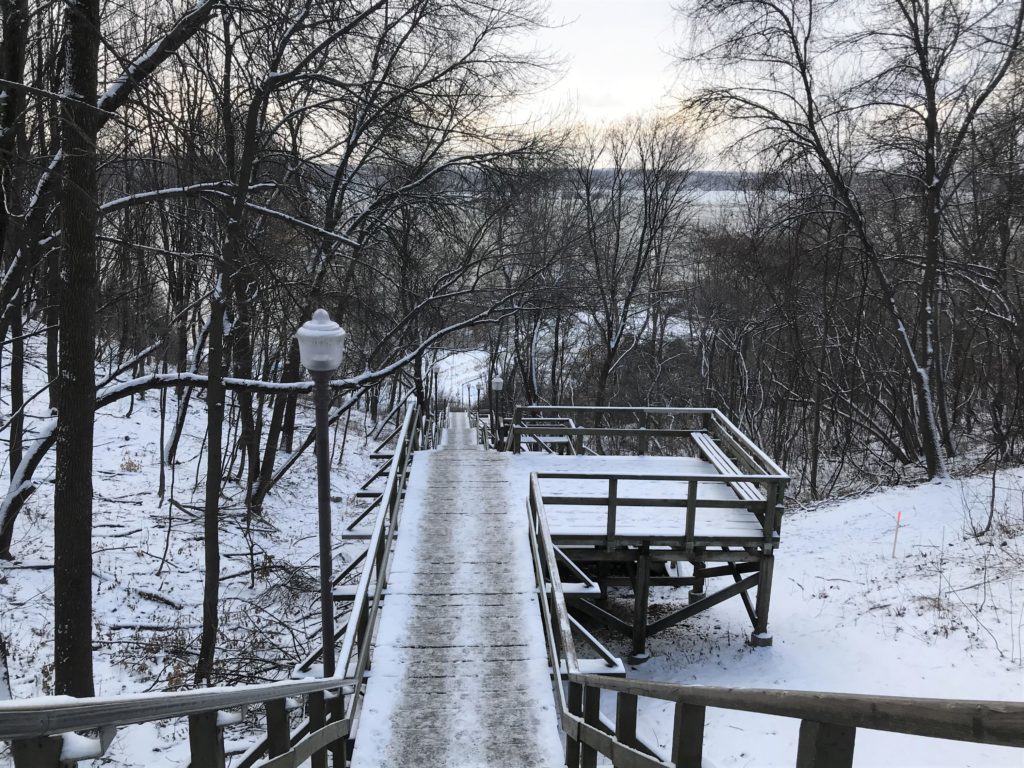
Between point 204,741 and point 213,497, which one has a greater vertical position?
point 204,741

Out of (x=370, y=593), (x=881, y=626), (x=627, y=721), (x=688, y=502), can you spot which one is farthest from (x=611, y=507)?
(x=627, y=721)

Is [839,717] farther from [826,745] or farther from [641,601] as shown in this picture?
[641,601]

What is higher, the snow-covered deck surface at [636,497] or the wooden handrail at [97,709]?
the wooden handrail at [97,709]

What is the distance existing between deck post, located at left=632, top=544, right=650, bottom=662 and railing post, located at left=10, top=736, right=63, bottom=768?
9098 mm

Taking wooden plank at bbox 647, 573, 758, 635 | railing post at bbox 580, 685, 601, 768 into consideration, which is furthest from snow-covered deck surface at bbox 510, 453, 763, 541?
railing post at bbox 580, 685, 601, 768

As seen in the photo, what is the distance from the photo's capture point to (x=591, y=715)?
4836mm

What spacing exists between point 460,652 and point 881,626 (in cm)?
603

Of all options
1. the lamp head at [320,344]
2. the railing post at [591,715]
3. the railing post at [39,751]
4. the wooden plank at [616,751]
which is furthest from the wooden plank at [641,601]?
the railing post at [39,751]

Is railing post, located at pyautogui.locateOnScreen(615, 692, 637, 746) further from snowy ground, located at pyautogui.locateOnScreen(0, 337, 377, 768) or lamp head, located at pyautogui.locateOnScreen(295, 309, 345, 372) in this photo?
snowy ground, located at pyautogui.locateOnScreen(0, 337, 377, 768)

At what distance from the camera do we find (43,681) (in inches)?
321

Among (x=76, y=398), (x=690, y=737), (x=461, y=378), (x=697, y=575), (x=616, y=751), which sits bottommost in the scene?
(x=697, y=575)

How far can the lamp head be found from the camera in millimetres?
6500

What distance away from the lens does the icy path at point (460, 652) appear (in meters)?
5.97

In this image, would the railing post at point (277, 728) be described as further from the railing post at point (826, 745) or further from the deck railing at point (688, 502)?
the deck railing at point (688, 502)
